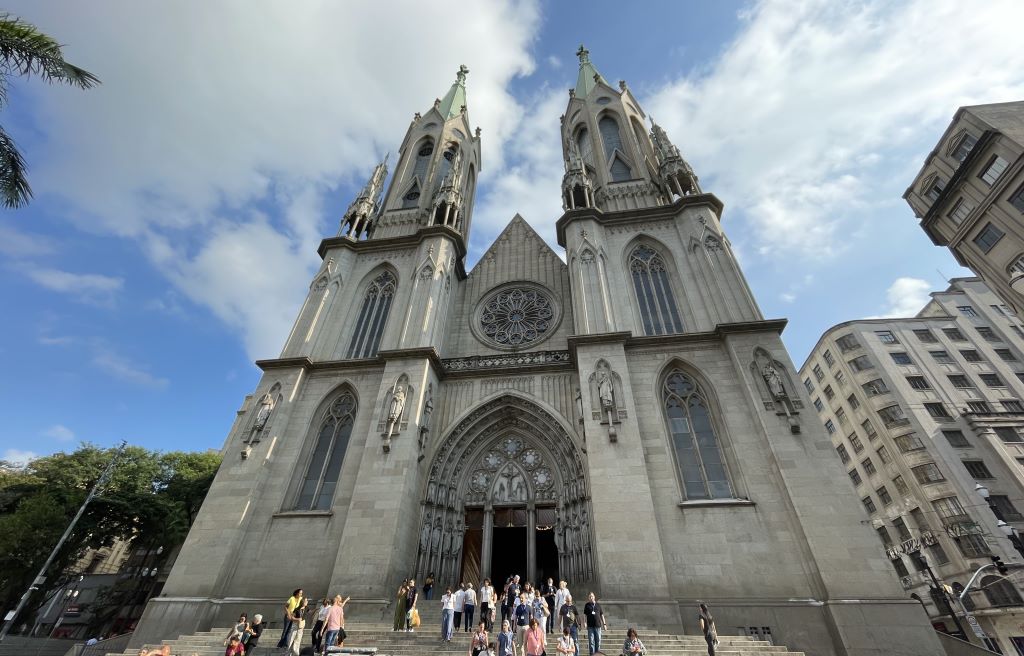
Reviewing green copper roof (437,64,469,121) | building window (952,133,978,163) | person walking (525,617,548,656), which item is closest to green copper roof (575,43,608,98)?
green copper roof (437,64,469,121)

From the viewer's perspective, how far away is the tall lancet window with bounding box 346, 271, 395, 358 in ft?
59.2

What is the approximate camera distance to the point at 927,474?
1056 inches

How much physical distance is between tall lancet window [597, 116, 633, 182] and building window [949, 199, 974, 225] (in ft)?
51.6

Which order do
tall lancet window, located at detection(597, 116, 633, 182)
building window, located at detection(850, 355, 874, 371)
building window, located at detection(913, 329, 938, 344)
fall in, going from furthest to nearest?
1. building window, located at detection(913, 329, 938, 344)
2. building window, located at detection(850, 355, 874, 371)
3. tall lancet window, located at detection(597, 116, 633, 182)

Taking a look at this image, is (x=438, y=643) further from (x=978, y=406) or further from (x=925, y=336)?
(x=925, y=336)

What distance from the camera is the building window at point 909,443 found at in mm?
27750

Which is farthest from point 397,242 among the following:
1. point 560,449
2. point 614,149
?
point 614,149

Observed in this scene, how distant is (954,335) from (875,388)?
897cm

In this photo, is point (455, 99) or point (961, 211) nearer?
point (961, 211)

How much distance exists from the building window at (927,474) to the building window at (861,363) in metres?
8.06

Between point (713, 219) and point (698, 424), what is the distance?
353 inches

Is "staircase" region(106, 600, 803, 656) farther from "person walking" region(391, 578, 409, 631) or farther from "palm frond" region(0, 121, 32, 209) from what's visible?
"palm frond" region(0, 121, 32, 209)

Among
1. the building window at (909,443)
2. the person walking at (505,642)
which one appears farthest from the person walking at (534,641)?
the building window at (909,443)

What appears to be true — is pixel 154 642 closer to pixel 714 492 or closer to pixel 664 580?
pixel 664 580
